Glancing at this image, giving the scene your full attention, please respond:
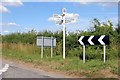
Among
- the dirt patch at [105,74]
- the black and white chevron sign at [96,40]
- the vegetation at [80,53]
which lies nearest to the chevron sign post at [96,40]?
the black and white chevron sign at [96,40]

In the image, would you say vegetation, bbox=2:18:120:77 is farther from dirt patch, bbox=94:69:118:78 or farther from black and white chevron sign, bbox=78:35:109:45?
black and white chevron sign, bbox=78:35:109:45

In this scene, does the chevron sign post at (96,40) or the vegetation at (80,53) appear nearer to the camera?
the vegetation at (80,53)

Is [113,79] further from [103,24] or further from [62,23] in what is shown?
[103,24]

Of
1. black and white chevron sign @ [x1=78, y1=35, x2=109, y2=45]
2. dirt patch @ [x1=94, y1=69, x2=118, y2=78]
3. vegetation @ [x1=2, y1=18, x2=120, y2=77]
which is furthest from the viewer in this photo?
black and white chevron sign @ [x1=78, y1=35, x2=109, y2=45]

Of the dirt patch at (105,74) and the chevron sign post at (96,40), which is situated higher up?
the chevron sign post at (96,40)

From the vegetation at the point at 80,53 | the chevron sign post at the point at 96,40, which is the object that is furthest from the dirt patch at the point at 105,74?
the chevron sign post at the point at 96,40

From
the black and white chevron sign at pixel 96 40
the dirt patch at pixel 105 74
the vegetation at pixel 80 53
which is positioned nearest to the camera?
the dirt patch at pixel 105 74

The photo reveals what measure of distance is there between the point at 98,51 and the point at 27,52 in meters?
8.49

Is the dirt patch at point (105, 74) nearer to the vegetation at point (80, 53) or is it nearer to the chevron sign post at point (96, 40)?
the vegetation at point (80, 53)

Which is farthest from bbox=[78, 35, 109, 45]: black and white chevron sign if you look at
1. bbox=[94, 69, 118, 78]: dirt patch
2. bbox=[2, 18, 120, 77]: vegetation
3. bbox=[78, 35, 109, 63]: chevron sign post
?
bbox=[94, 69, 118, 78]: dirt patch

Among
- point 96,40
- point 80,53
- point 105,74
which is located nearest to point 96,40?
point 96,40

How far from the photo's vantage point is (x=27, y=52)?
1120 inches

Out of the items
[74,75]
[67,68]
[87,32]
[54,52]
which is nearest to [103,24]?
[87,32]

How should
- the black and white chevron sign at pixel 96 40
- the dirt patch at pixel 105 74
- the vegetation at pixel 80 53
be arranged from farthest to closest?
the black and white chevron sign at pixel 96 40
the vegetation at pixel 80 53
the dirt patch at pixel 105 74
